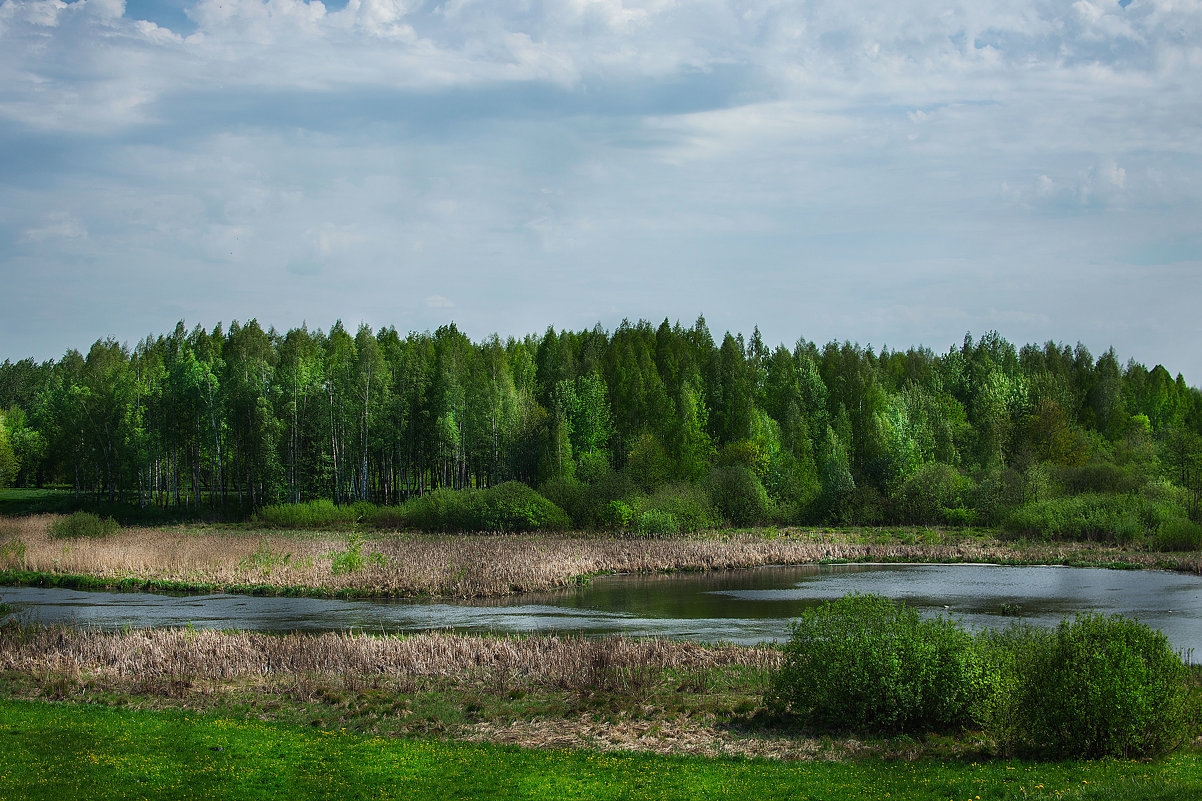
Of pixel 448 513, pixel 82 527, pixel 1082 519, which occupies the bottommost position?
pixel 1082 519

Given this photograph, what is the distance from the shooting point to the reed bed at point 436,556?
44.3 metres

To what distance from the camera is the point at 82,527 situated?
58375 mm

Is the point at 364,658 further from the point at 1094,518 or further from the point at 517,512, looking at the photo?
the point at 1094,518

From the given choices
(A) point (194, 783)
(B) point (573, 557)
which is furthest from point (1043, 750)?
(B) point (573, 557)

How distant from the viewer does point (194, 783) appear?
1457 cm

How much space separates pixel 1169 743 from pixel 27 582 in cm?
5120

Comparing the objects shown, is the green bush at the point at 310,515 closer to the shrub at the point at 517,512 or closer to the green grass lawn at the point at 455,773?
the shrub at the point at 517,512

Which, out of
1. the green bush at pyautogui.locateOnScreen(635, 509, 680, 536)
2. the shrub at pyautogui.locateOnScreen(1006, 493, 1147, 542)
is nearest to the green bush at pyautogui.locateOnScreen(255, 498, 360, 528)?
the green bush at pyautogui.locateOnScreen(635, 509, 680, 536)

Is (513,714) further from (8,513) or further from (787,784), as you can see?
(8,513)

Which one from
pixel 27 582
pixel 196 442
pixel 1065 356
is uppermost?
pixel 1065 356

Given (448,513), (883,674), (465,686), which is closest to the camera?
(883,674)

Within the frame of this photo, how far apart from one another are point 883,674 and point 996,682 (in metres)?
2.10

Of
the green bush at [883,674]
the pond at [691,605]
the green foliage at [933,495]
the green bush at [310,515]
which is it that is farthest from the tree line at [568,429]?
the green bush at [883,674]

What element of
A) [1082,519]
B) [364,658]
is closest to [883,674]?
[364,658]
